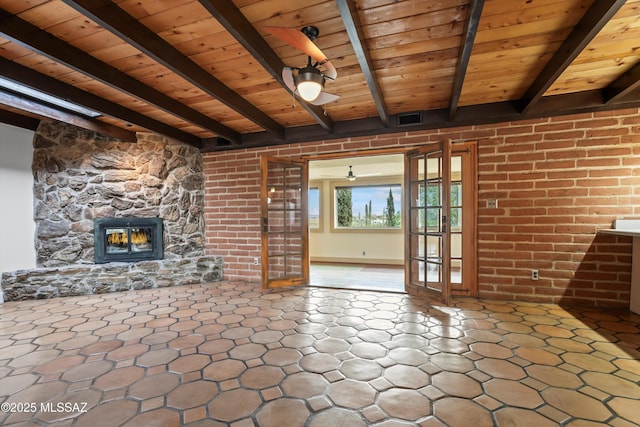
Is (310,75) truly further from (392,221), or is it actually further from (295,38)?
(392,221)

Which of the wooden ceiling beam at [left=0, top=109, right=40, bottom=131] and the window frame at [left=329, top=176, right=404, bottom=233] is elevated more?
the wooden ceiling beam at [left=0, top=109, right=40, bottom=131]

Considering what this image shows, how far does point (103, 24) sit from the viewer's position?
1.85 metres

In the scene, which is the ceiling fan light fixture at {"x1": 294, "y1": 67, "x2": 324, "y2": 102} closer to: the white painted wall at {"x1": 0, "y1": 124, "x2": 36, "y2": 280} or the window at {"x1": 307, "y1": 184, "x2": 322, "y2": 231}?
the white painted wall at {"x1": 0, "y1": 124, "x2": 36, "y2": 280}

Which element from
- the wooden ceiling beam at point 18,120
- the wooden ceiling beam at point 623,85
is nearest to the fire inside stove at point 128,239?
the wooden ceiling beam at point 18,120

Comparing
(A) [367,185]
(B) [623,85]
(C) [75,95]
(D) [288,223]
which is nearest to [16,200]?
(C) [75,95]

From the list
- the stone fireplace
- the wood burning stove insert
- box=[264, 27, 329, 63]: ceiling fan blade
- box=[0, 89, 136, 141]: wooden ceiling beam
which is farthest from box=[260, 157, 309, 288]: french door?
box=[264, 27, 329, 63]: ceiling fan blade

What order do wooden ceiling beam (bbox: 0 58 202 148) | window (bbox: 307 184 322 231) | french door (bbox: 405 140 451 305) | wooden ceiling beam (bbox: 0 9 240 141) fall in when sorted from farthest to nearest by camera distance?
1. window (bbox: 307 184 322 231)
2. french door (bbox: 405 140 451 305)
3. wooden ceiling beam (bbox: 0 58 202 148)
4. wooden ceiling beam (bbox: 0 9 240 141)

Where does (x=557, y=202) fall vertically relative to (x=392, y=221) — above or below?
above

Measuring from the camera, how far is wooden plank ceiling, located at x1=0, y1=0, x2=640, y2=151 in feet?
6.18

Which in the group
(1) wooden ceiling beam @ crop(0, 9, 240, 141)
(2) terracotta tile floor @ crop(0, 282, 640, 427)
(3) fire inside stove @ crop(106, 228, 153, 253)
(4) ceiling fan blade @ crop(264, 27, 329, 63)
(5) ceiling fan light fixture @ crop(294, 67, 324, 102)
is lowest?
(2) terracotta tile floor @ crop(0, 282, 640, 427)

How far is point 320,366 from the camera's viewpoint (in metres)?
2.06

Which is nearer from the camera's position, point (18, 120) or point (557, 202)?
point (557, 202)

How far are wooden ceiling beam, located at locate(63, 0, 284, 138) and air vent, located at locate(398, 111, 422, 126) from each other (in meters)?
2.04

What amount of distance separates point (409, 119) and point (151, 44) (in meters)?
2.94
